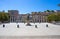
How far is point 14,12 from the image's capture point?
109125mm

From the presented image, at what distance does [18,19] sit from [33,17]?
11.9m

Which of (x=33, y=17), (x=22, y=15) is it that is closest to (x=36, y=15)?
(x=33, y=17)

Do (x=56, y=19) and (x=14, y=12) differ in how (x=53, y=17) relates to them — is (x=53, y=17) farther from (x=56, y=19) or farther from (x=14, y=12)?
(x=14, y=12)

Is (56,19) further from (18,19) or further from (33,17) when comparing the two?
(18,19)

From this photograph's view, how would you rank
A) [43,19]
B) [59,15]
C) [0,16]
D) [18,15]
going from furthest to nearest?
[18,15]
[43,19]
[0,16]
[59,15]

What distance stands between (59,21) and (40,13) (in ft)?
130

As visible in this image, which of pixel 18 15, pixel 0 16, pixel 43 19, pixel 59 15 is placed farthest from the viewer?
pixel 18 15

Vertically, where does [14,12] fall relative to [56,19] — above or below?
above

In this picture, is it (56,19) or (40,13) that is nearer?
(56,19)

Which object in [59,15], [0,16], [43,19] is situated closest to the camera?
[59,15]

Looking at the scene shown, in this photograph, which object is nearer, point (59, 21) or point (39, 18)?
point (59, 21)

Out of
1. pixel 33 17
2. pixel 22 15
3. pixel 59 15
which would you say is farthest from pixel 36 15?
pixel 59 15

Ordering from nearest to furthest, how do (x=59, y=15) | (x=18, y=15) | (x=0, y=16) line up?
(x=59, y=15)
(x=0, y=16)
(x=18, y=15)

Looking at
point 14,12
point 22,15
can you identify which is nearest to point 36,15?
point 22,15
